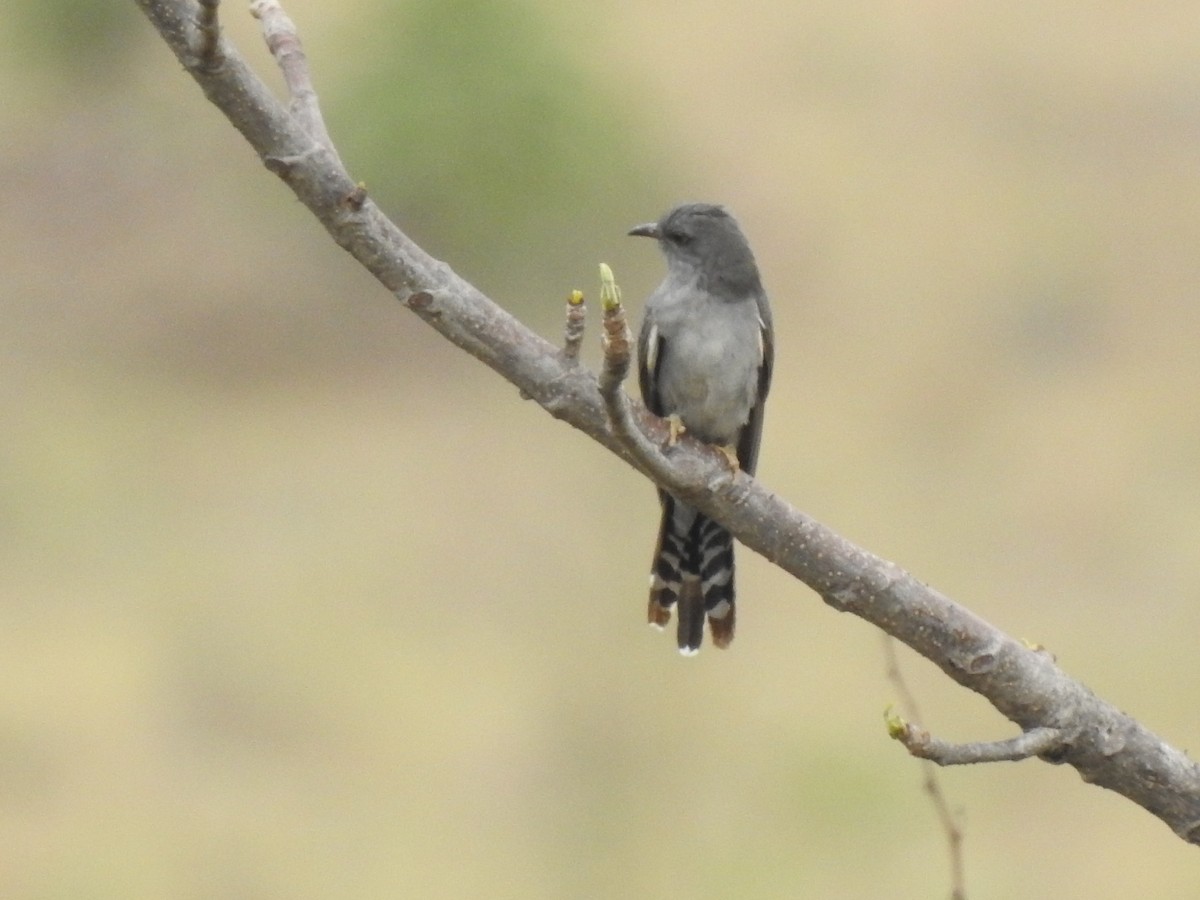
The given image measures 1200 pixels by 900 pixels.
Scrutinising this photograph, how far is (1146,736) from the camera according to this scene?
3.14 m

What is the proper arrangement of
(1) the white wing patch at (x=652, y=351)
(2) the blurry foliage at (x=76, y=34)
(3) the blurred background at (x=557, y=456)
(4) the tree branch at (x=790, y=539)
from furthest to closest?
(2) the blurry foliage at (x=76, y=34)
(3) the blurred background at (x=557, y=456)
(1) the white wing patch at (x=652, y=351)
(4) the tree branch at (x=790, y=539)

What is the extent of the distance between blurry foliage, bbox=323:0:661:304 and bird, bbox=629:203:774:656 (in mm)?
19030

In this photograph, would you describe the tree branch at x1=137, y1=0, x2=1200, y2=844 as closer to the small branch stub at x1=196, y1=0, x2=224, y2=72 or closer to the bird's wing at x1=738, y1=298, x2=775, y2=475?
the small branch stub at x1=196, y1=0, x2=224, y2=72

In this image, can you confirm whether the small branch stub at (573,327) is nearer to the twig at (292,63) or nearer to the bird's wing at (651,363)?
the twig at (292,63)

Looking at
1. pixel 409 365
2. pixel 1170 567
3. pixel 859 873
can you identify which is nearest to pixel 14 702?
pixel 859 873

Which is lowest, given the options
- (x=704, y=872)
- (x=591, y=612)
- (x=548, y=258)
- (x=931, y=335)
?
(x=704, y=872)

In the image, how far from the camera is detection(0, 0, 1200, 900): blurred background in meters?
17.8

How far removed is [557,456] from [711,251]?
21977 mm

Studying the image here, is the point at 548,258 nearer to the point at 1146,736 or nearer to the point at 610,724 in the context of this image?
the point at 610,724

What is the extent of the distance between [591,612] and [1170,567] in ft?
26.2

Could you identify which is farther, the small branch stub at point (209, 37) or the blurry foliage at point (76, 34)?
the blurry foliage at point (76, 34)

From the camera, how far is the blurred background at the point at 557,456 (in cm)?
1777

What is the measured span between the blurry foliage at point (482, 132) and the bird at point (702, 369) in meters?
19.0

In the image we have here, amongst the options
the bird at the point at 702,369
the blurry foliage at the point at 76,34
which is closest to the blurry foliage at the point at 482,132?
the blurry foliage at the point at 76,34
